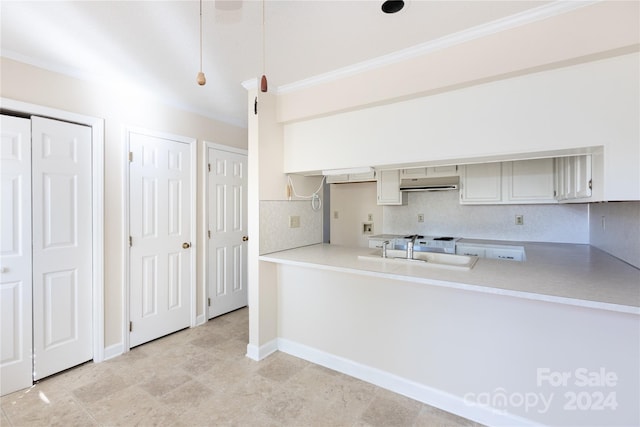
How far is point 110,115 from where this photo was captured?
252cm

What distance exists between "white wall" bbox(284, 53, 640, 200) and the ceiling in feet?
1.36

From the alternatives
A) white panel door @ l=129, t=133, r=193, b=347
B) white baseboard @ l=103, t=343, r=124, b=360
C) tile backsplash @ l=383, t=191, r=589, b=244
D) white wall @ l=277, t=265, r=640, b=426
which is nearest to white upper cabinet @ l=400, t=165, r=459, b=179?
tile backsplash @ l=383, t=191, r=589, b=244

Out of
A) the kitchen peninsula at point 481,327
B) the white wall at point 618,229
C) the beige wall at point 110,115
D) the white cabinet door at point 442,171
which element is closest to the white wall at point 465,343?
the kitchen peninsula at point 481,327

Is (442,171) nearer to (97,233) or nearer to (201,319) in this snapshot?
(201,319)

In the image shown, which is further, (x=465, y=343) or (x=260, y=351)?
(x=260, y=351)

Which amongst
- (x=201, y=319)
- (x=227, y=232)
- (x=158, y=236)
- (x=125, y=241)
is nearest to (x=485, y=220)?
(x=227, y=232)

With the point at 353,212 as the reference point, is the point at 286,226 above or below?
below

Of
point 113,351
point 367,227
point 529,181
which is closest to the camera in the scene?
point 113,351

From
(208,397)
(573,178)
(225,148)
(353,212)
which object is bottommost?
(208,397)

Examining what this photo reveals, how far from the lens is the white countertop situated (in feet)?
4.37

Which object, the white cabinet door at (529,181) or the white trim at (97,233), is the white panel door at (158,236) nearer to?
the white trim at (97,233)

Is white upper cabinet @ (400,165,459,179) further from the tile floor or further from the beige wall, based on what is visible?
the beige wall

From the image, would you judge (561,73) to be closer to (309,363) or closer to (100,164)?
(309,363)

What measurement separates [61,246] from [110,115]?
1181 mm
